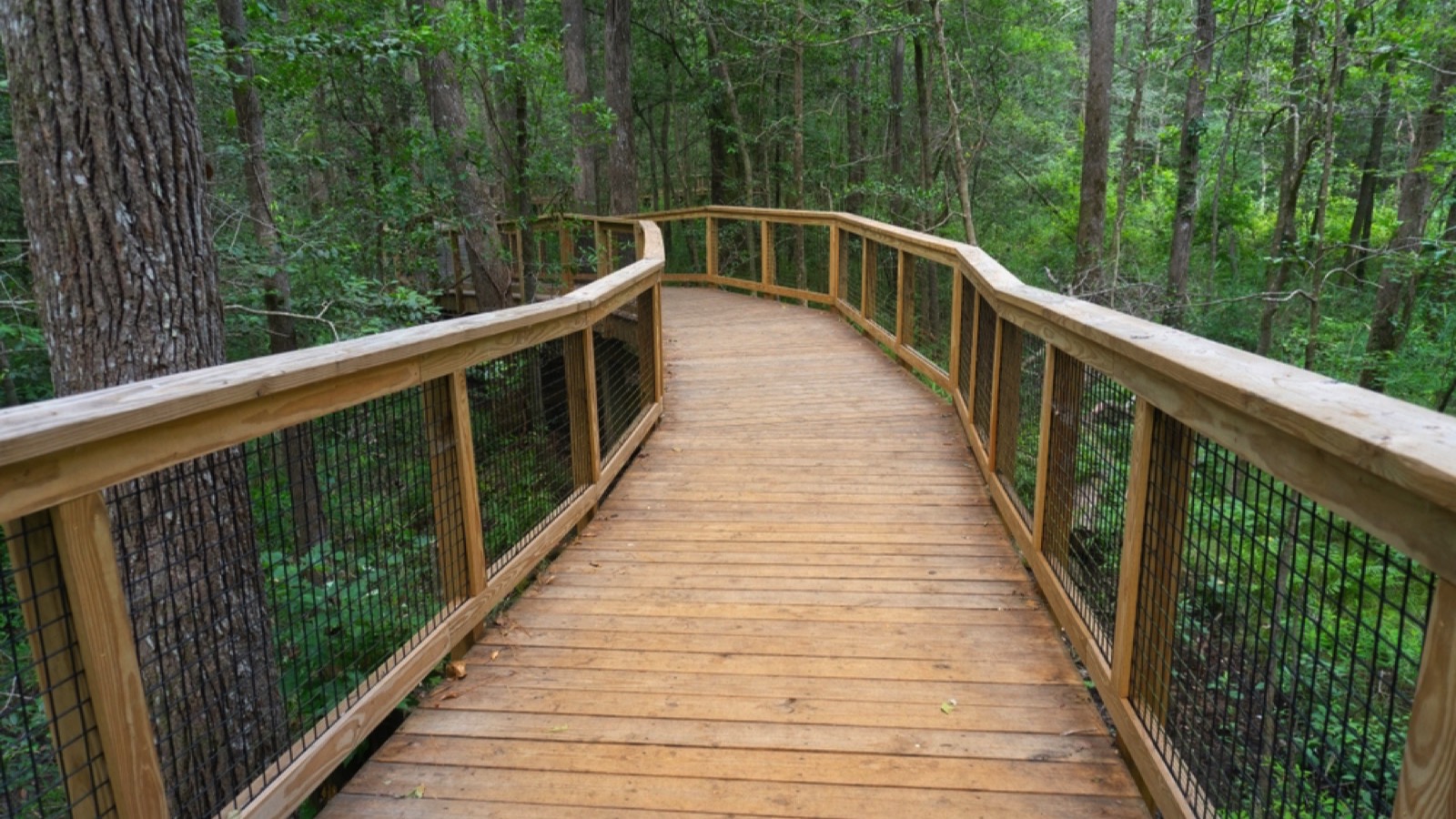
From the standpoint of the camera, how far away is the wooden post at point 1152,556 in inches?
81.4

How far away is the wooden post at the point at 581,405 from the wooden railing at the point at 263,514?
0.01 m

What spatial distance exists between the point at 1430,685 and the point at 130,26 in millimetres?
3989

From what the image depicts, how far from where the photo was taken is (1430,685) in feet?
3.79

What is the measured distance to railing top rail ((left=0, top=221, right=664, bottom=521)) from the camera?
4.52 ft

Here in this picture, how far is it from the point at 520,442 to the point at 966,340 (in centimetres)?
305

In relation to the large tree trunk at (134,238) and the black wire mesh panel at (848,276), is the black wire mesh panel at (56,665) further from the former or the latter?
the black wire mesh panel at (848,276)

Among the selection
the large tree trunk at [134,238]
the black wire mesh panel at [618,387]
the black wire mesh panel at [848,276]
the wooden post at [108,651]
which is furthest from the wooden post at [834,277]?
the wooden post at [108,651]

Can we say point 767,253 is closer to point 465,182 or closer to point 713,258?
point 713,258

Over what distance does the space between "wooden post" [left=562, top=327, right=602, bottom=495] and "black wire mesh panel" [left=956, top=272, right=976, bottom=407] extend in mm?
2268

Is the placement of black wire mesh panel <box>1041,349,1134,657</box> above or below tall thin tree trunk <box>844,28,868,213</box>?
below

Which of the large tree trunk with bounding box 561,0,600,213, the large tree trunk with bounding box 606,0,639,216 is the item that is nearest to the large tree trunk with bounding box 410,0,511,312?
the large tree trunk with bounding box 561,0,600,213

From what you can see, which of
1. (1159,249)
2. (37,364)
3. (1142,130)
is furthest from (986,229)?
(37,364)

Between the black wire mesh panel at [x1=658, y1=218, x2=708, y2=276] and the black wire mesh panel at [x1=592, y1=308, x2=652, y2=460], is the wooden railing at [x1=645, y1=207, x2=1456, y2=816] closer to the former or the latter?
the black wire mesh panel at [x1=592, y1=308, x2=652, y2=460]

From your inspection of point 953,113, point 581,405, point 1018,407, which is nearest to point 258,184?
point 581,405
